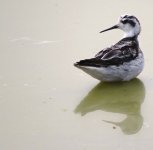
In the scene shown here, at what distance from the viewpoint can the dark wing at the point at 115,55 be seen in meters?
5.28

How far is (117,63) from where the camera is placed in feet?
17.7

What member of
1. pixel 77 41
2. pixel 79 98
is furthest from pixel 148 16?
pixel 79 98

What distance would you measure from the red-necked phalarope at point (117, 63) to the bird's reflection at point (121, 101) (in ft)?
0.31

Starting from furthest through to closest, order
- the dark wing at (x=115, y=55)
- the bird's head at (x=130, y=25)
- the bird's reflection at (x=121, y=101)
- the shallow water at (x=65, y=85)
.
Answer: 1. the bird's head at (x=130, y=25)
2. the dark wing at (x=115, y=55)
3. the bird's reflection at (x=121, y=101)
4. the shallow water at (x=65, y=85)

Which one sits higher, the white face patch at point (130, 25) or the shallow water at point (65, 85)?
the white face patch at point (130, 25)

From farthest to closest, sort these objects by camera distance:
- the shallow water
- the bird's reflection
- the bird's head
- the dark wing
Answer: the bird's head, the dark wing, the bird's reflection, the shallow water

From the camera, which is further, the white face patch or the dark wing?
the white face patch

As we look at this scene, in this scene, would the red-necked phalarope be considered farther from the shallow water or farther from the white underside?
the shallow water

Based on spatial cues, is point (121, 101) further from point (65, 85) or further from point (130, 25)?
point (130, 25)

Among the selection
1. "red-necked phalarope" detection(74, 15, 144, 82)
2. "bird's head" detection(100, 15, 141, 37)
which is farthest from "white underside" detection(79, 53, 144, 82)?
"bird's head" detection(100, 15, 141, 37)

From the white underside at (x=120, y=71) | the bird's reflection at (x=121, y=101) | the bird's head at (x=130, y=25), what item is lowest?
the bird's reflection at (x=121, y=101)

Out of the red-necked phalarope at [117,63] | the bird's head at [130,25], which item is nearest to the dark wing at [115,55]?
the red-necked phalarope at [117,63]

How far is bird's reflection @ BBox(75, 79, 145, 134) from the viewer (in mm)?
4844

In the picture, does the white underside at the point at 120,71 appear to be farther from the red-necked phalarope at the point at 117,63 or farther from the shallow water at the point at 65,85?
the shallow water at the point at 65,85
